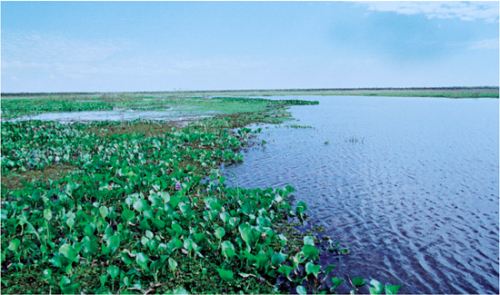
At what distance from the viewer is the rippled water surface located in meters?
3.86

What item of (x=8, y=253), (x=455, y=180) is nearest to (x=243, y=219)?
(x=8, y=253)

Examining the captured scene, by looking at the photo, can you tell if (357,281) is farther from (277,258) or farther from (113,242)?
(113,242)

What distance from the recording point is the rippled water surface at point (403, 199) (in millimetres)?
3859

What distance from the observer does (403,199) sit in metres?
6.14

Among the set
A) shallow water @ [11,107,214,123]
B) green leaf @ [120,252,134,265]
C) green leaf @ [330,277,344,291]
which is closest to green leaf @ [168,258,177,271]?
green leaf @ [120,252,134,265]

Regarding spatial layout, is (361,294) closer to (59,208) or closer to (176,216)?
(176,216)

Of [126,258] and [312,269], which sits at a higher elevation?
[126,258]

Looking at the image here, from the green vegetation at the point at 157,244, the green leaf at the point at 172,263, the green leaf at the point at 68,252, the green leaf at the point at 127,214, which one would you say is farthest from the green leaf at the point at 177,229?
the green leaf at the point at 68,252

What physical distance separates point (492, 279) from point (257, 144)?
9345 mm

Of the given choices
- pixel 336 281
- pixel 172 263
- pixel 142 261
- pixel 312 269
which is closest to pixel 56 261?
pixel 142 261

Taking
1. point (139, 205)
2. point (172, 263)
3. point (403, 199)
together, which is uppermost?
point (139, 205)

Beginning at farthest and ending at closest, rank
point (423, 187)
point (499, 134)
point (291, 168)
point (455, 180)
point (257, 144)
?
point (499, 134) < point (257, 144) < point (291, 168) < point (455, 180) < point (423, 187)

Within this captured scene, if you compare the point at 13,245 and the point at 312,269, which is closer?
the point at 312,269

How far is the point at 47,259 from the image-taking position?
12.3 ft
